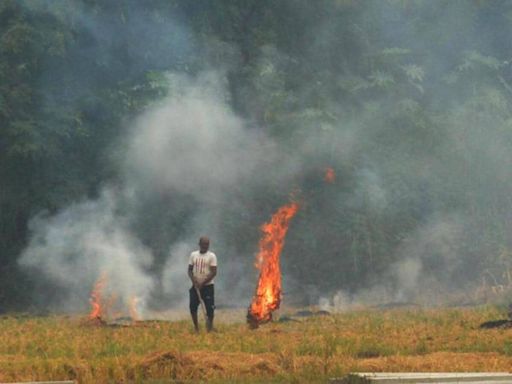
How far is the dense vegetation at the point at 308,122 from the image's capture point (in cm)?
2788

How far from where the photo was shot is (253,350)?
12.6 meters

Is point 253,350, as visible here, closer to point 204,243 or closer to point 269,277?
point 204,243

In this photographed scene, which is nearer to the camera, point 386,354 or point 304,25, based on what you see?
point 386,354

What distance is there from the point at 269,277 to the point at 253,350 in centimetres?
610

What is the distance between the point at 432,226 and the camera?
3059 cm

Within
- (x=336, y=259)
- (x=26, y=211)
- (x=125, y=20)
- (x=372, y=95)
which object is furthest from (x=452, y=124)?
(x=26, y=211)

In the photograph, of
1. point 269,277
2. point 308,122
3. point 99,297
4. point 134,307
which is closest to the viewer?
point 269,277

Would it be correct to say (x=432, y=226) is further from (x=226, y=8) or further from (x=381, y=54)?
(x=226, y=8)

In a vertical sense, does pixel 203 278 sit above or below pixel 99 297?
below

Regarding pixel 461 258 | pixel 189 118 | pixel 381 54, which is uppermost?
pixel 381 54

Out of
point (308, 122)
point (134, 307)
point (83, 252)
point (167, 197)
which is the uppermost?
point (308, 122)

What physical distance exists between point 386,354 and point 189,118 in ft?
57.6

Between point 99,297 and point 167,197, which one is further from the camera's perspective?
point 167,197

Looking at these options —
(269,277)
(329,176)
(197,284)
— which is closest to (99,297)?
(269,277)
